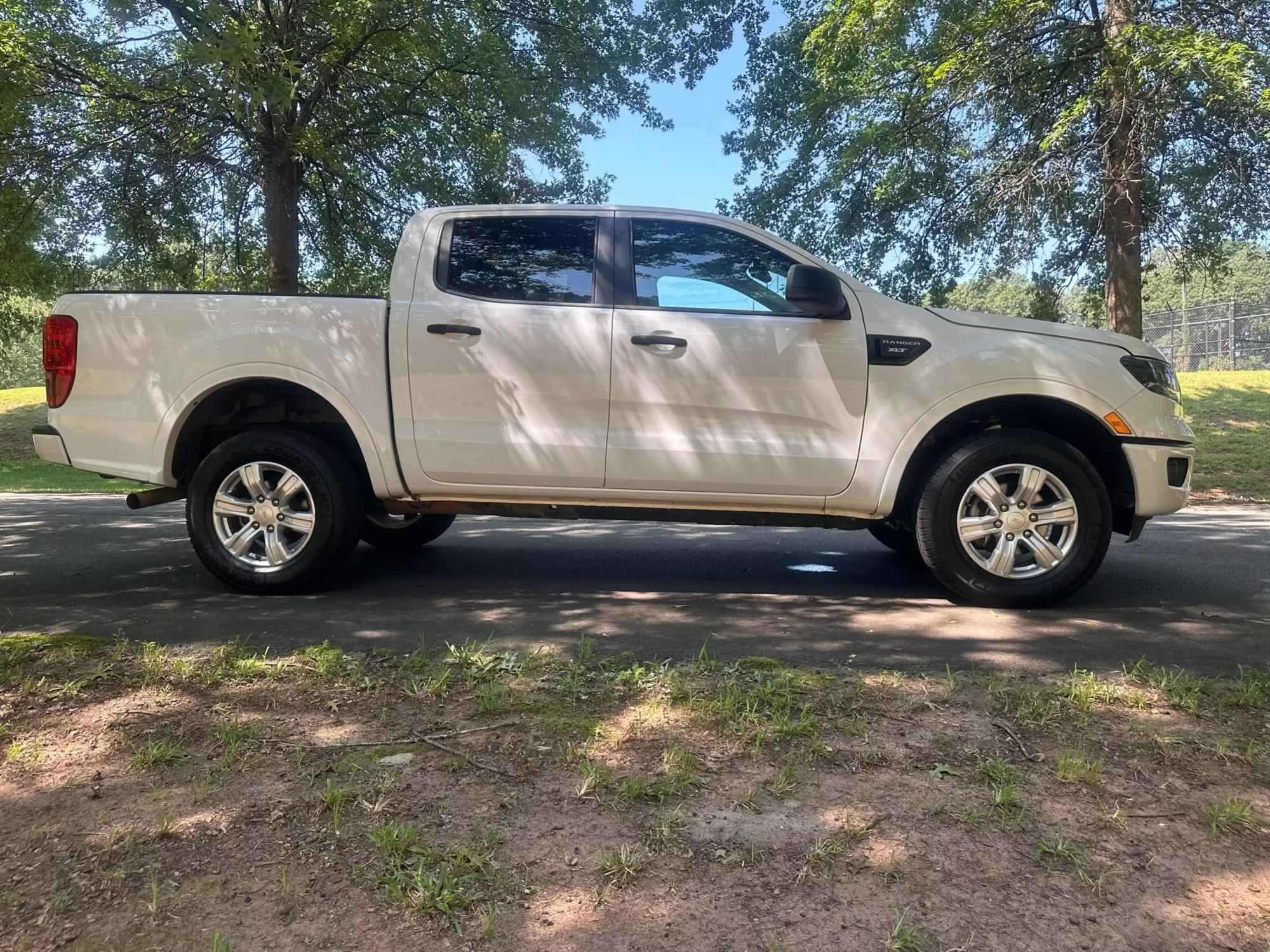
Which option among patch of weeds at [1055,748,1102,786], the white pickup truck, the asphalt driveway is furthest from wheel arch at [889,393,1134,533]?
patch of weeds at [1055,748,1102,786]

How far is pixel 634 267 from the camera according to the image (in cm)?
444

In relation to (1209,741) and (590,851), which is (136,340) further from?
(1209,741)

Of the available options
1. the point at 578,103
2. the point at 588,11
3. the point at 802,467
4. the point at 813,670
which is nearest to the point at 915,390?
the point at 802,467

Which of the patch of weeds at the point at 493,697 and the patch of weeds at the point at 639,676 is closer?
the patch of weeds at the point at 493,697

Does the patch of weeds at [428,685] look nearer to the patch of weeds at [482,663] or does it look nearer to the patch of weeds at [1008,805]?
the patch of weeds at [482,663]

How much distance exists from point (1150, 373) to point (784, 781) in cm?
327

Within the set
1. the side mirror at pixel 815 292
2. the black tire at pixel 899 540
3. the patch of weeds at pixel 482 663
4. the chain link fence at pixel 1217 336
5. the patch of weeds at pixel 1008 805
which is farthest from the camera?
the chain link fence at pixel 1217 336

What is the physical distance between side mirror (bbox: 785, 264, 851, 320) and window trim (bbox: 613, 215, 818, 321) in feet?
0.20

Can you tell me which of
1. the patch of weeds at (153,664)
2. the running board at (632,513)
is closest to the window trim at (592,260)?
the running board at (632,513)

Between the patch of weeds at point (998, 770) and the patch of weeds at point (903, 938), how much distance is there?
2.51ft

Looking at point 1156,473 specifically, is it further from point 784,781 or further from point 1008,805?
point 784,781

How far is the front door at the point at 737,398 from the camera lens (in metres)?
4.23

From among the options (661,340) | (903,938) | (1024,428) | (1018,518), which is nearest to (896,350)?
(1024,428)

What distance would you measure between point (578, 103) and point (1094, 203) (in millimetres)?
10649
